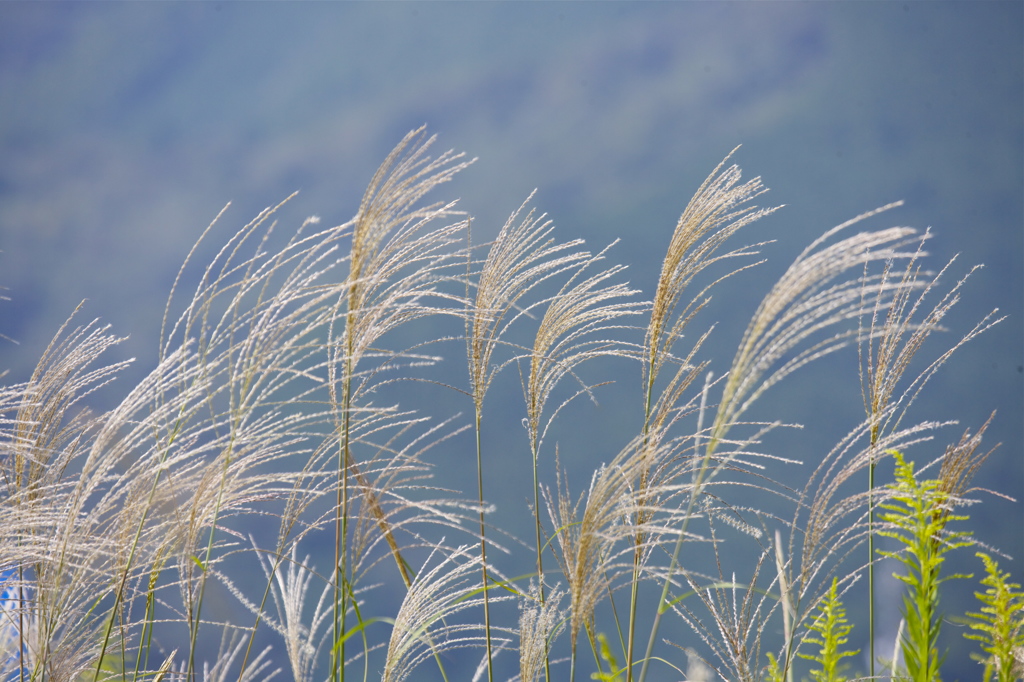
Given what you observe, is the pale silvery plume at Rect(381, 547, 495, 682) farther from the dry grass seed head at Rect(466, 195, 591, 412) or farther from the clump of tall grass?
the dry grass seed head at Rect(466, 195, 591, 412)

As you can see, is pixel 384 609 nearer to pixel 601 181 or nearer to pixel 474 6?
pixel 601 181

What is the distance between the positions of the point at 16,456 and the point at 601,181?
6.56 meters

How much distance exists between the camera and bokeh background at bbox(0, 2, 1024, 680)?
21.4 feet

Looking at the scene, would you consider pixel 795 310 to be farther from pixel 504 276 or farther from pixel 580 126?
pixel 580 126

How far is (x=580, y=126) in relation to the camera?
23.6ft

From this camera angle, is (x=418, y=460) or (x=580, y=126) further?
(x=580, y=126)

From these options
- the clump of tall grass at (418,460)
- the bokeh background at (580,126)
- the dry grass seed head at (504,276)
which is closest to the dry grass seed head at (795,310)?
the clump of tall grass at (418,460)

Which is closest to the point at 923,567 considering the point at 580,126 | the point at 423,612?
the point at 423,612

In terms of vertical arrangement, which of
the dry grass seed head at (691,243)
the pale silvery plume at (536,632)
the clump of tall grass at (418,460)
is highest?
the dry grass seed head at (691,243)

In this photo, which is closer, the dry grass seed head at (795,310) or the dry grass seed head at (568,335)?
the dry grass seed head at (795,310)

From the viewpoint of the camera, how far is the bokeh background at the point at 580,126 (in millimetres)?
6520

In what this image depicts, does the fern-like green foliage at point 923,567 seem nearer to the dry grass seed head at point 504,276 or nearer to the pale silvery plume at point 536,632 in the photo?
the pale silvery plume at point 536,632

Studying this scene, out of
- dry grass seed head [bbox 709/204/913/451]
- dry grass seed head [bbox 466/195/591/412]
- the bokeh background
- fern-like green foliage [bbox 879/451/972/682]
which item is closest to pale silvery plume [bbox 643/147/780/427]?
dry grass seed head [bbox 466/195/591/412]

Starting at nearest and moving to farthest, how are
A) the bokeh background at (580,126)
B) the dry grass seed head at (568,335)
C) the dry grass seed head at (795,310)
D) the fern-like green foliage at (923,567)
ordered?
the dry grass seed head at (795,310), the fern-like green foliage at (923,567), the dry grass seed head at (568,335), the bokeh background at (580,126)
